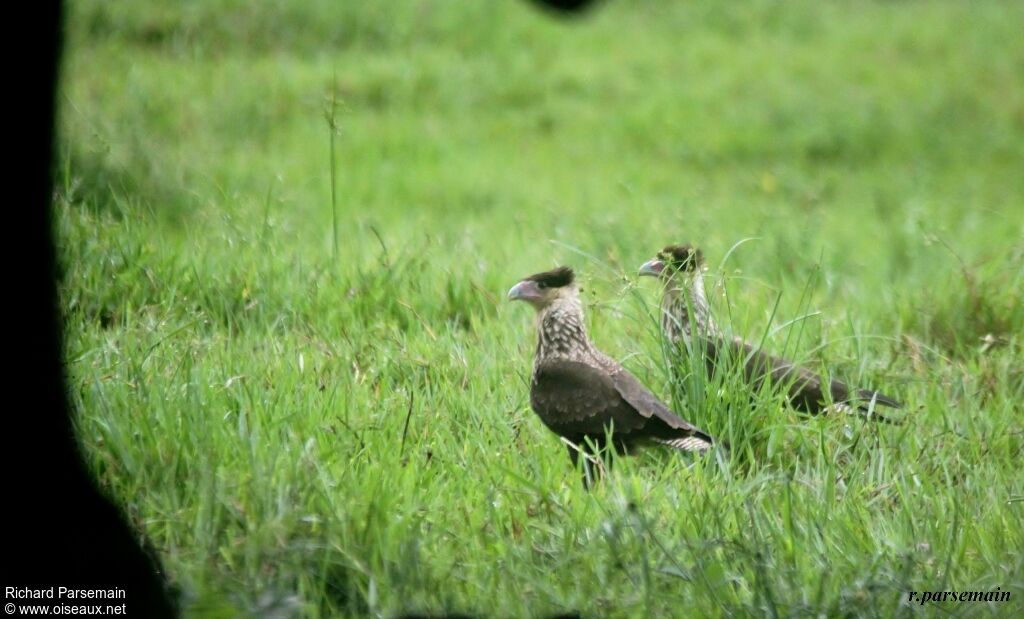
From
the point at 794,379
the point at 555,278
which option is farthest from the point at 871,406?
the point at 555,278

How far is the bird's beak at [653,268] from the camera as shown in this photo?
4.63m

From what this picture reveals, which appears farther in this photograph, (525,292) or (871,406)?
(525,292)

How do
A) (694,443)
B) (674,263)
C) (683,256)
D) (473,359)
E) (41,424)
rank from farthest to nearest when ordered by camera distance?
(683,256), (674,263), (473,359), (694,443), (41,424)

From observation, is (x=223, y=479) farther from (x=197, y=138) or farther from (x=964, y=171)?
(x=964, y=171)

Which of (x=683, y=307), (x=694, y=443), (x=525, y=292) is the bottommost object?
(x=694, y=443)

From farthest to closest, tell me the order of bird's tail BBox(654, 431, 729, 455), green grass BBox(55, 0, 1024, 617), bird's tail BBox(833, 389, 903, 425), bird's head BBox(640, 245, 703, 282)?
1. bird's head BBox(640, 245, 703, 282)
2. bird's tail BBox(833, 389, 903, 425)
3. bird's tail BBox(654, 431, 729, 455)
4. green grass BBox(55, 0, 1024, 617)

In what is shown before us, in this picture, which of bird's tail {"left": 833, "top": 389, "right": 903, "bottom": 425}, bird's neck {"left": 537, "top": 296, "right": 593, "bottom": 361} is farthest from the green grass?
bird's neck {"left": 537, "top": 296, "right": 593, "bottom": 361}

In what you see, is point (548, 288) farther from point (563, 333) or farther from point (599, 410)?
point (599, 410)

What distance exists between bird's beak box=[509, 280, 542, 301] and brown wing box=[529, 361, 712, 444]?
15.9 inches

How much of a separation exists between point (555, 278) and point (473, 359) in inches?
17.9

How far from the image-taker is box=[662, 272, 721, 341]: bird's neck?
4.41 m

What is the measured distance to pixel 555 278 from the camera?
4410 millimetres

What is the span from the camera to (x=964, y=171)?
36.3 feet

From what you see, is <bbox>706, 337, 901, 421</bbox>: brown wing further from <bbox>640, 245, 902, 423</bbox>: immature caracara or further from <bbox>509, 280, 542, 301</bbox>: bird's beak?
<bbox>509, 280, 542, 301</bbox>: bird's beak
